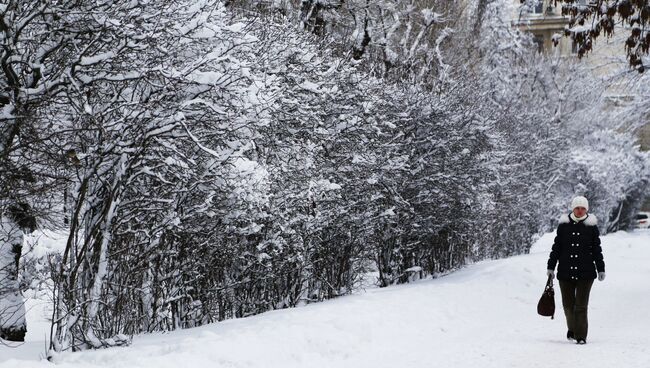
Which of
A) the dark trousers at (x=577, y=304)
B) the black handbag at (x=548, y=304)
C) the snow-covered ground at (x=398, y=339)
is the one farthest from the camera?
the black handbag at (x=548, y=304)

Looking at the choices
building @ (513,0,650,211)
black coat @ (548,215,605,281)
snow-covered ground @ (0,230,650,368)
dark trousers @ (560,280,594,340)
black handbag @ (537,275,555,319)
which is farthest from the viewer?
building @ (513,0,650,211)

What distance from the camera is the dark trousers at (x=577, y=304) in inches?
392

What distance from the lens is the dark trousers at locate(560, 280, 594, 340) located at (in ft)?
32.6

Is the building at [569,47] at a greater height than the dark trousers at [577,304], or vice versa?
the building at [569,47]

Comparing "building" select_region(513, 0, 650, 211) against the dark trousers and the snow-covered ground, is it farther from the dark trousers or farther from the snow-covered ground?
the dark trousers

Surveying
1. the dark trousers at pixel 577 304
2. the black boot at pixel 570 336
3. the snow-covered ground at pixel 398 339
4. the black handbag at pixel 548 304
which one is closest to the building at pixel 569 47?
the snow-covered ground at pixel 398 339

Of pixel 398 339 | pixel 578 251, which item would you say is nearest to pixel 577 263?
pixel 578 251

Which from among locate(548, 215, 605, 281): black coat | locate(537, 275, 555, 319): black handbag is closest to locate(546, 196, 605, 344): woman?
locate(548, 215, 605, 281): black coat

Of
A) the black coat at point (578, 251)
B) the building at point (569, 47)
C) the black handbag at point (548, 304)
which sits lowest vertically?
the black handbag at point (548, 304)

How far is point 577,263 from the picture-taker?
33.2 feet

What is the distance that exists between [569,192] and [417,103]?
2604 cm

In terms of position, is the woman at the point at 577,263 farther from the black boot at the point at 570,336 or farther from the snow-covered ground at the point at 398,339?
the snow-covered ground at the point at 398,339

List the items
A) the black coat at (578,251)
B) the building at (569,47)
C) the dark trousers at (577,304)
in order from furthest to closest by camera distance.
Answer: the building at (569,47), the black coat at (578,251), the dark trousers at (577,304)

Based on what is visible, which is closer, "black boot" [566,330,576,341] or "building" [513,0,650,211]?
"black boot" [566,330,576,341]
